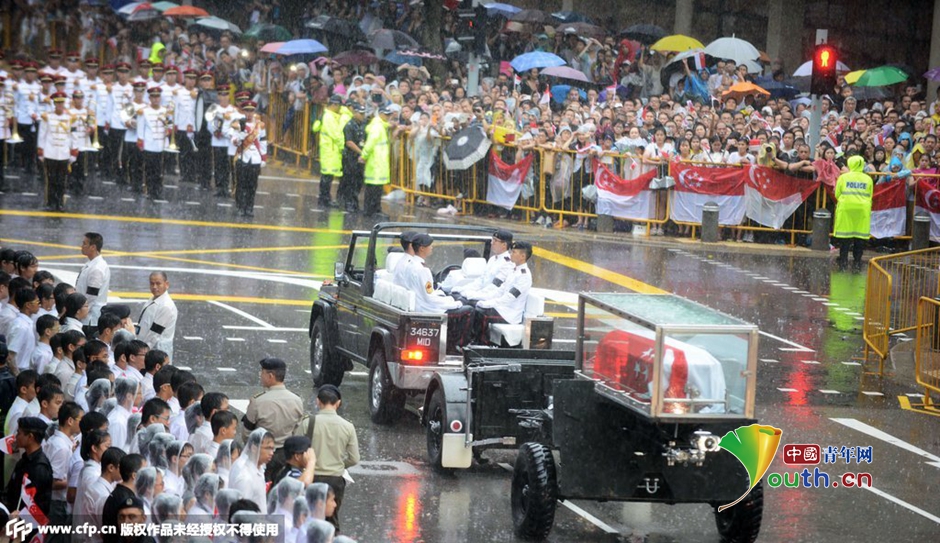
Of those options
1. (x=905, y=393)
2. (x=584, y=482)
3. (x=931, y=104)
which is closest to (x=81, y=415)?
(x=584, y=482)

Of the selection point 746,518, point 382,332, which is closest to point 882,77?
point 382,332

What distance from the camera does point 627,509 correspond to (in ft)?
38.6

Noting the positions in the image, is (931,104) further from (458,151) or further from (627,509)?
(627,509)

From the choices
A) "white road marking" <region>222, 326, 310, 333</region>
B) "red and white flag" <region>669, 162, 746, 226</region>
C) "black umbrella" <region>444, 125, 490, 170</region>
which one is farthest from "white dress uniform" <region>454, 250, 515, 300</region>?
"black umbrella" <region>444, 125, 490, 170</region>

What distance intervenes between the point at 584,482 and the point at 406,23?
29.1 m

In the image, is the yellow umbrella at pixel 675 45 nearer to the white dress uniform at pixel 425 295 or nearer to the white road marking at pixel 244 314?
the white road marking at pixel 244 314

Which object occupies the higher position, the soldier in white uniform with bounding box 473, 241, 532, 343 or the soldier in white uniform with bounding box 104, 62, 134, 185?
the soldier in white uniform with bounding box 104, 62, 134, 185

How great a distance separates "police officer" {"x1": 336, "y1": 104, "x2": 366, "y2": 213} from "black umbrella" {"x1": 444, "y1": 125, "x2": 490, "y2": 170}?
165cm

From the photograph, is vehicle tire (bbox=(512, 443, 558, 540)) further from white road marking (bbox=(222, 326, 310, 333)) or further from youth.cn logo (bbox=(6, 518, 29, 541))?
white road marking (bbox=(222, 326, 310, 333))

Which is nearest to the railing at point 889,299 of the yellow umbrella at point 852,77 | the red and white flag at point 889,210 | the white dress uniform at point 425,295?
the red and white flag at point 889,210

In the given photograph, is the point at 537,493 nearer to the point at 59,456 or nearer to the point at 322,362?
the point at 59,456

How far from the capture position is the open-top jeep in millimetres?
13375

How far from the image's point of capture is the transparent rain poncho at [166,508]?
7.90 m

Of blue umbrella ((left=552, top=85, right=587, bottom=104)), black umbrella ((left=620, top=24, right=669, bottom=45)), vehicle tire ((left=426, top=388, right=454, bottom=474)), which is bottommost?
vehicle tire ((left=426, top=388, right=454, bottom=474))
